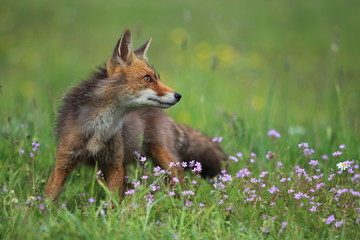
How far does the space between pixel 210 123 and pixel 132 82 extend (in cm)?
268

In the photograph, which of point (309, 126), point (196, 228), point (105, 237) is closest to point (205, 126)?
point (309, 126)

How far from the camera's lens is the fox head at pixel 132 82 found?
498cm

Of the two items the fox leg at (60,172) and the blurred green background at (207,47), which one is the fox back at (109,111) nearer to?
the fox leg at (60,172)

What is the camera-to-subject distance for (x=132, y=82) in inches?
201

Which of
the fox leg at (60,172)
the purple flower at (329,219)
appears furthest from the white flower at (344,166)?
the fox leg at (60,172)

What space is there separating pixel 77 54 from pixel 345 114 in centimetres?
917

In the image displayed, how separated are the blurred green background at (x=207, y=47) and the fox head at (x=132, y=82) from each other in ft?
8.95

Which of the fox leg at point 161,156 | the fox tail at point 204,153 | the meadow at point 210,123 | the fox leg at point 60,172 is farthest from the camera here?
the fox tail at point 204,153

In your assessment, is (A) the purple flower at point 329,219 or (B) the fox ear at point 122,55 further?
(B) the fox ear at point 122,55

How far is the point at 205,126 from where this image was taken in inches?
287

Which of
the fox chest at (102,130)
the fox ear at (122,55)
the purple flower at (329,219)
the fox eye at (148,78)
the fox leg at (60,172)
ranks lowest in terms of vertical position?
the fox leg at (60,172)

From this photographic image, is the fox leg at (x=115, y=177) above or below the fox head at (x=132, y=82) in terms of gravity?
below

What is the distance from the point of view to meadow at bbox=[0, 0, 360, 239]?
4.05 m

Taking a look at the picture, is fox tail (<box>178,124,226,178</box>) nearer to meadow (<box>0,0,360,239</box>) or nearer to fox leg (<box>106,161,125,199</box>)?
meadow (<box>0,0,360,239</box>)
